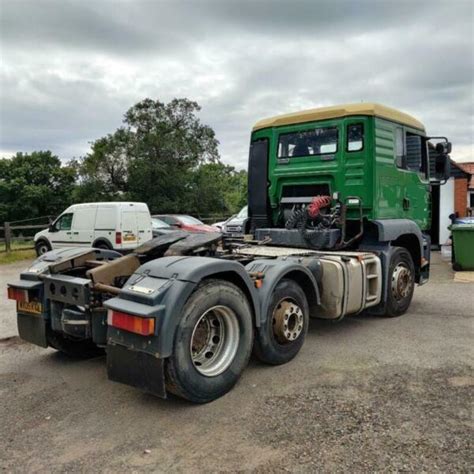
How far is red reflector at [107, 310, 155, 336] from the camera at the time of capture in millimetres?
3348

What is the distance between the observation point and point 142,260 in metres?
4.83

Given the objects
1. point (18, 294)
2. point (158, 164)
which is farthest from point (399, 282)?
point (158, 164)

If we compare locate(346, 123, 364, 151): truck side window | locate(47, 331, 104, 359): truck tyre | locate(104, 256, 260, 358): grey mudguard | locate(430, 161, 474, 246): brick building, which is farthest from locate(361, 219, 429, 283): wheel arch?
locate(430, 161, 474, 246): brick building

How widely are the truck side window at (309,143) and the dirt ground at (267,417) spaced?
2795 millimetres

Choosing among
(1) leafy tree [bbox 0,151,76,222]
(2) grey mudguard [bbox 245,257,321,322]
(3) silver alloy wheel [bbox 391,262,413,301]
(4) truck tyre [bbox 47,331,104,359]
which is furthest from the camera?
(1) leafy tree [bbox 0,151,76,222]

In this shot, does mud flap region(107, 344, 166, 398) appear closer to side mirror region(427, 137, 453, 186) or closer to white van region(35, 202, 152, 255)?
side mirror region(427, 137, 453, 186)

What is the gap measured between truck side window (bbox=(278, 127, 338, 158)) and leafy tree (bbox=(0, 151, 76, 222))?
37.1 m

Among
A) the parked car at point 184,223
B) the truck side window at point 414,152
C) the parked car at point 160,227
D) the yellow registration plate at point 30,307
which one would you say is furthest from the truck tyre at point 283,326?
the parked car at point 184,223

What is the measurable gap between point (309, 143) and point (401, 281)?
7.79ft

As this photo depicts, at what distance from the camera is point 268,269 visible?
15.1ft

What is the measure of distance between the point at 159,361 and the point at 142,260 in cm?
163

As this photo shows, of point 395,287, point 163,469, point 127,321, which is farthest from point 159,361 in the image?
point 395,287

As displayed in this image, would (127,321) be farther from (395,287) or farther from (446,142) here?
(446,142)

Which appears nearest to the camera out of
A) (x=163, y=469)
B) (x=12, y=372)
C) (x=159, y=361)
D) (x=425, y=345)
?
(x=163, y=469)
